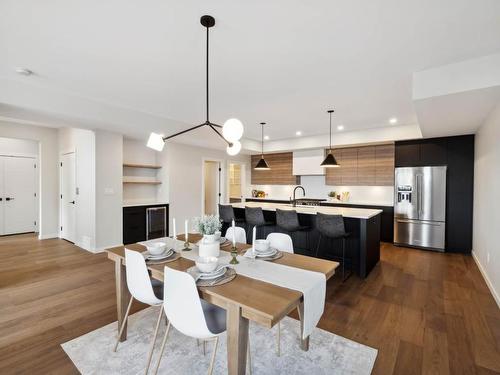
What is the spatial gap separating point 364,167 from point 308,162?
1441 millimetres

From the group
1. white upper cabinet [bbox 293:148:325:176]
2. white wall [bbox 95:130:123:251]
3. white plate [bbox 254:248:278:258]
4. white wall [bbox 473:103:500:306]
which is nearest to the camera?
white plate [bbox 254:248:278:258]

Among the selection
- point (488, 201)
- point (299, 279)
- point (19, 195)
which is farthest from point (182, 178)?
point (488, 201)

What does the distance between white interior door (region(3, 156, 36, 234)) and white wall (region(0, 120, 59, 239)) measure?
0.82 meters

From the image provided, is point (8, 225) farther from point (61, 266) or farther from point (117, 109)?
point (117, 109)

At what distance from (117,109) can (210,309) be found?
380cm

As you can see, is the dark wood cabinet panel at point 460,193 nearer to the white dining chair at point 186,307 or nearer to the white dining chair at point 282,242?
the white dining chair at point 282,242

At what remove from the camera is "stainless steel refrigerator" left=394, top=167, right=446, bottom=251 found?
200 inches

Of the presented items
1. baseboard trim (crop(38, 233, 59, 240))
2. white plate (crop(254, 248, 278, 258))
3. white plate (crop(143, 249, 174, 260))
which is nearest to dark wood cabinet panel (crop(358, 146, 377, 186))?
white plate (crop(254, 248, 278, 258))

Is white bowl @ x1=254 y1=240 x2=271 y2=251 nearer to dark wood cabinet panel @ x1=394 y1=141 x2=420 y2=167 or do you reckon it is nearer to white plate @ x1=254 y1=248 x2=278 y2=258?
white plate @ x1=254 y1=248 x2=278 y2=258

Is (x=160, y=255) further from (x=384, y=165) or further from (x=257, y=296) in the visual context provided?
(x=384, y=165)

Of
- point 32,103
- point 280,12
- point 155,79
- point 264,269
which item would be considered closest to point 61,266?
point 32,103

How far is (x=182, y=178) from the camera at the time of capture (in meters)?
6.53

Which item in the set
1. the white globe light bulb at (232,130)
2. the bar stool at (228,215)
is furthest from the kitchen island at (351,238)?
the white globe light bulb at (232,130)

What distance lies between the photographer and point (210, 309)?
183 cm
